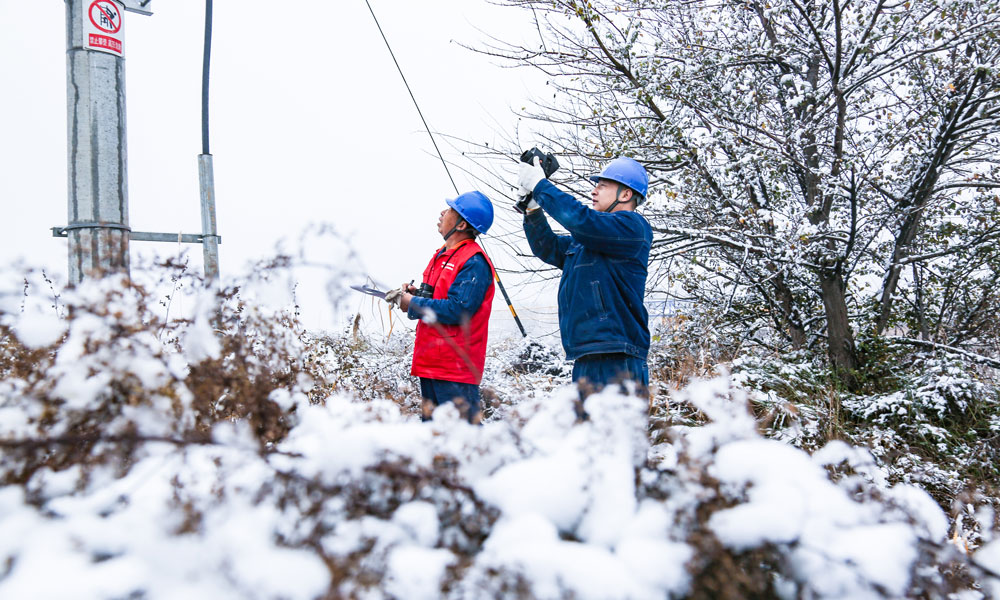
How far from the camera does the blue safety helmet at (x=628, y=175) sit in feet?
10.2

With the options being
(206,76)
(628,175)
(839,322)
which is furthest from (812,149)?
(206,76)

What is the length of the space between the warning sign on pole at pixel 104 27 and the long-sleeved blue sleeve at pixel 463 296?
180cm

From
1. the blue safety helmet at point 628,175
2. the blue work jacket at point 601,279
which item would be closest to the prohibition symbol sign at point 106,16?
the blue work jacket at point 601,279

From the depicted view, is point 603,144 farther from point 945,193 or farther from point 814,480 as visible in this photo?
point 814,480

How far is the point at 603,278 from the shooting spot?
2.92 meters

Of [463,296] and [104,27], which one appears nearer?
[104,27]

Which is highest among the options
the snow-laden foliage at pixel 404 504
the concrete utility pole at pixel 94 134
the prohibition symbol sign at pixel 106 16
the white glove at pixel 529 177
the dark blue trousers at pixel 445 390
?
the prohibition symbol sign at pixel 106 16

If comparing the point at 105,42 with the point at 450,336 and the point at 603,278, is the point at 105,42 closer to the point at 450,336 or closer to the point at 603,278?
the point at 450,336

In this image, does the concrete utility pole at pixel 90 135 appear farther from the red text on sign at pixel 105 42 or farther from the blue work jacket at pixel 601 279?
the blue work jacket at pixel 601 279

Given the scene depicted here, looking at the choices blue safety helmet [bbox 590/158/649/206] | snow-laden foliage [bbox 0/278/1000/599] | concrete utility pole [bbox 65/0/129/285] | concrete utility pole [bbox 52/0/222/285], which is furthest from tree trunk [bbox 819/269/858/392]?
concrete utility pole [bbox 65/0/129/285]

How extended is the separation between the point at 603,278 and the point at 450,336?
80 centimetres

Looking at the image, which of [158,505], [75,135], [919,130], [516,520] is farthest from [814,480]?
[919,130]

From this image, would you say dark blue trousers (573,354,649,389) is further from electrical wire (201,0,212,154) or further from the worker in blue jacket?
electrical wire (201,0,212,154)

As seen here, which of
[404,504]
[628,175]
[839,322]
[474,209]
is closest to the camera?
[404,504]
